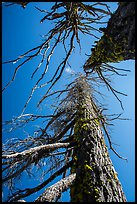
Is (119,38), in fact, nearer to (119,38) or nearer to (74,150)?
(119,38)

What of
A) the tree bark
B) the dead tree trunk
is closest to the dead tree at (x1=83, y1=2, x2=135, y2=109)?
the tree bark

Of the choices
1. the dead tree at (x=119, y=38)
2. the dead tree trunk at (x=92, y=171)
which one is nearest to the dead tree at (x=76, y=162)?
the dead tree trunk at (x=92, y=171)

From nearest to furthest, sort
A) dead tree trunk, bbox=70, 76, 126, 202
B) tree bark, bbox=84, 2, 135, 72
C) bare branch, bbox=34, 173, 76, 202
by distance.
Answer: tree bark, bbox=84, 2, 135, 72 < bare branch, bbox=34, 173, 76, 202 < dead tree trunk, bbox=70, 76, 126, 202

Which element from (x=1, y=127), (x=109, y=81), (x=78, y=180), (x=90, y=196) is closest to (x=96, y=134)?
(x=78, y=180)

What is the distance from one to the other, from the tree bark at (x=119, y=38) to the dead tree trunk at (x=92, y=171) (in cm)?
102

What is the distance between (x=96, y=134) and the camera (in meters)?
2.72

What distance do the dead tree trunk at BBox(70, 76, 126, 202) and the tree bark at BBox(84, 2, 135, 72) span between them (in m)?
1.02

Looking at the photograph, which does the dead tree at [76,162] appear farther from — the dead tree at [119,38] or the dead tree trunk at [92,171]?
the dead tree at [119,38]

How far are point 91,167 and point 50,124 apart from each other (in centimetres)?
164

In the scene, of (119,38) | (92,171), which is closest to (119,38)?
(119,38)

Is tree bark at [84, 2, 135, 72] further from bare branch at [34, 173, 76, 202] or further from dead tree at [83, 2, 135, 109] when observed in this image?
bare branch at [34, 173, 76, 202]

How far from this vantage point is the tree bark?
1604 mm

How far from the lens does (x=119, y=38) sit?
74.0 inches

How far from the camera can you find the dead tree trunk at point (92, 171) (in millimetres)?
1896
